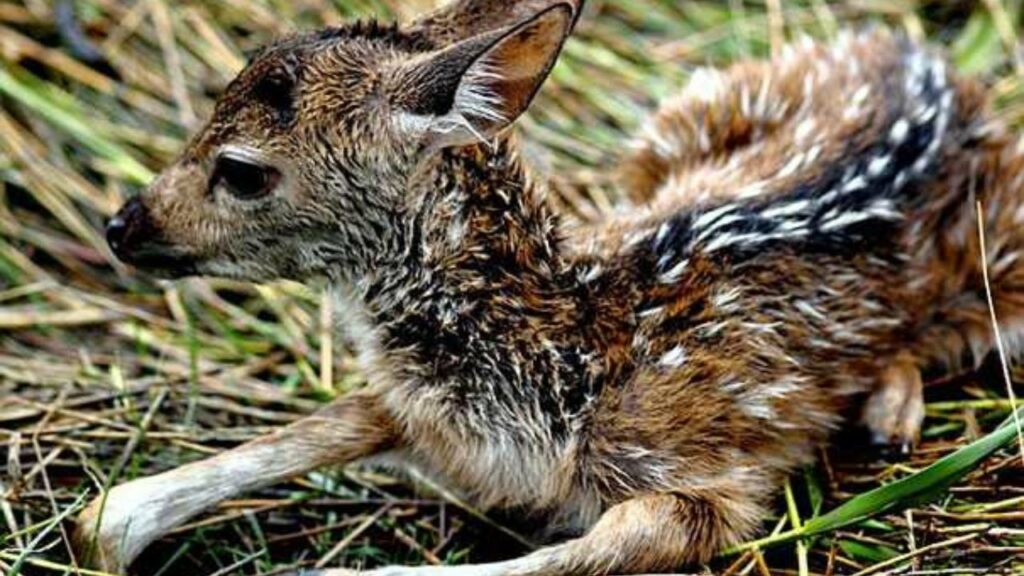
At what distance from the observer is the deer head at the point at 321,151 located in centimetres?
427

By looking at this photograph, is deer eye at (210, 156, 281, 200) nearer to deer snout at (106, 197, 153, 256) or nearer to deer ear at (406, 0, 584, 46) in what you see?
deer snout at (106, 197, 153, 256)

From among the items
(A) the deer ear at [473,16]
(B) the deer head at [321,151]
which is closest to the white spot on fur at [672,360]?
(B) the deer head at [321,151]

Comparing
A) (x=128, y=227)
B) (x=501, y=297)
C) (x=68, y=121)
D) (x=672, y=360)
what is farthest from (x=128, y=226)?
(x=68, y=121)

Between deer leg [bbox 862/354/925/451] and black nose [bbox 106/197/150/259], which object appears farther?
deer leg [bbox 862/354/925/451]

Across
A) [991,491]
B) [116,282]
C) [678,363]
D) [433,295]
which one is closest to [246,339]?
[116,282]

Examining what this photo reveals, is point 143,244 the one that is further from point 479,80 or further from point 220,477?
point 479,80

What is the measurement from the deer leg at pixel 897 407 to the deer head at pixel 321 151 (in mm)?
1358

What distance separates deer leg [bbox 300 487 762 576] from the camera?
4.15 m

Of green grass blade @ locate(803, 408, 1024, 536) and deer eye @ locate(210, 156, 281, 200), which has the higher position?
deer eye @ locate(210, 156, 281, 200)

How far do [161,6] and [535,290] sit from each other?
2.88 meters

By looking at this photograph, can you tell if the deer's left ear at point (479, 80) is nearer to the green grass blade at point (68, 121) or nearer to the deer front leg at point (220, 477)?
the deer front leg at point (220, 477)

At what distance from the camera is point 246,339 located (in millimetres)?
5711

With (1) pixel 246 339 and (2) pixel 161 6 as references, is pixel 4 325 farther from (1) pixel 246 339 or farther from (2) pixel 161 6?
(2) pixel 161 6

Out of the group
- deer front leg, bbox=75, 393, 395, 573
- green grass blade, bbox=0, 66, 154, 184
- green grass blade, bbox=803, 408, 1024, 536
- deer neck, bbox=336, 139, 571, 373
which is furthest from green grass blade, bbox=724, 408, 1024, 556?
green grass blade, bbox=0, 66, 154, 184
